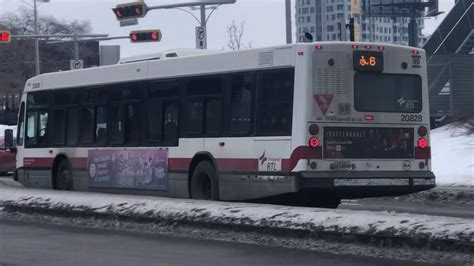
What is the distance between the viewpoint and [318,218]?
11477 millimetres

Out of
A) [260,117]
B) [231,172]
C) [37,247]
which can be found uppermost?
[260,117]

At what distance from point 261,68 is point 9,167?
18.6 m

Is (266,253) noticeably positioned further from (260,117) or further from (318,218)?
(260,117)

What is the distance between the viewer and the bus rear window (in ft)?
48.2

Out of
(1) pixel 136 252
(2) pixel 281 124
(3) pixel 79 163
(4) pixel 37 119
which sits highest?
(4) pixel 37 119

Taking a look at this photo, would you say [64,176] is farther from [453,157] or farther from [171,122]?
[453,157]

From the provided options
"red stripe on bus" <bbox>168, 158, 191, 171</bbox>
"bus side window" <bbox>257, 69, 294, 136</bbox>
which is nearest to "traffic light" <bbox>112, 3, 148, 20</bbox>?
"red stripe on bus" <bbox>168, 158, 191, 171</bbox>

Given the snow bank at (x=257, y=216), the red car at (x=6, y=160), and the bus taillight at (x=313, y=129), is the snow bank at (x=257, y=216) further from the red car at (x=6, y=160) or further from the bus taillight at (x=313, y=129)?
the red car at (x=6, y=160)

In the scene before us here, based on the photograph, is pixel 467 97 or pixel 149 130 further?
pixel 467 97

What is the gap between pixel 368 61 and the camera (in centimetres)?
1470

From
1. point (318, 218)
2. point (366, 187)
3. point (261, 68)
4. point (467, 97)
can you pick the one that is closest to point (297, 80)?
point (261, 68)

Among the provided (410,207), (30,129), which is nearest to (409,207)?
(410,207)

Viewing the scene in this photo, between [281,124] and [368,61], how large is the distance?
5.95 feet

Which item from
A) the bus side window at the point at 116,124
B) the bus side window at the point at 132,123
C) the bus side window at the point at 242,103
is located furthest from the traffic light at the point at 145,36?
the bus side window at the point at 242,103
